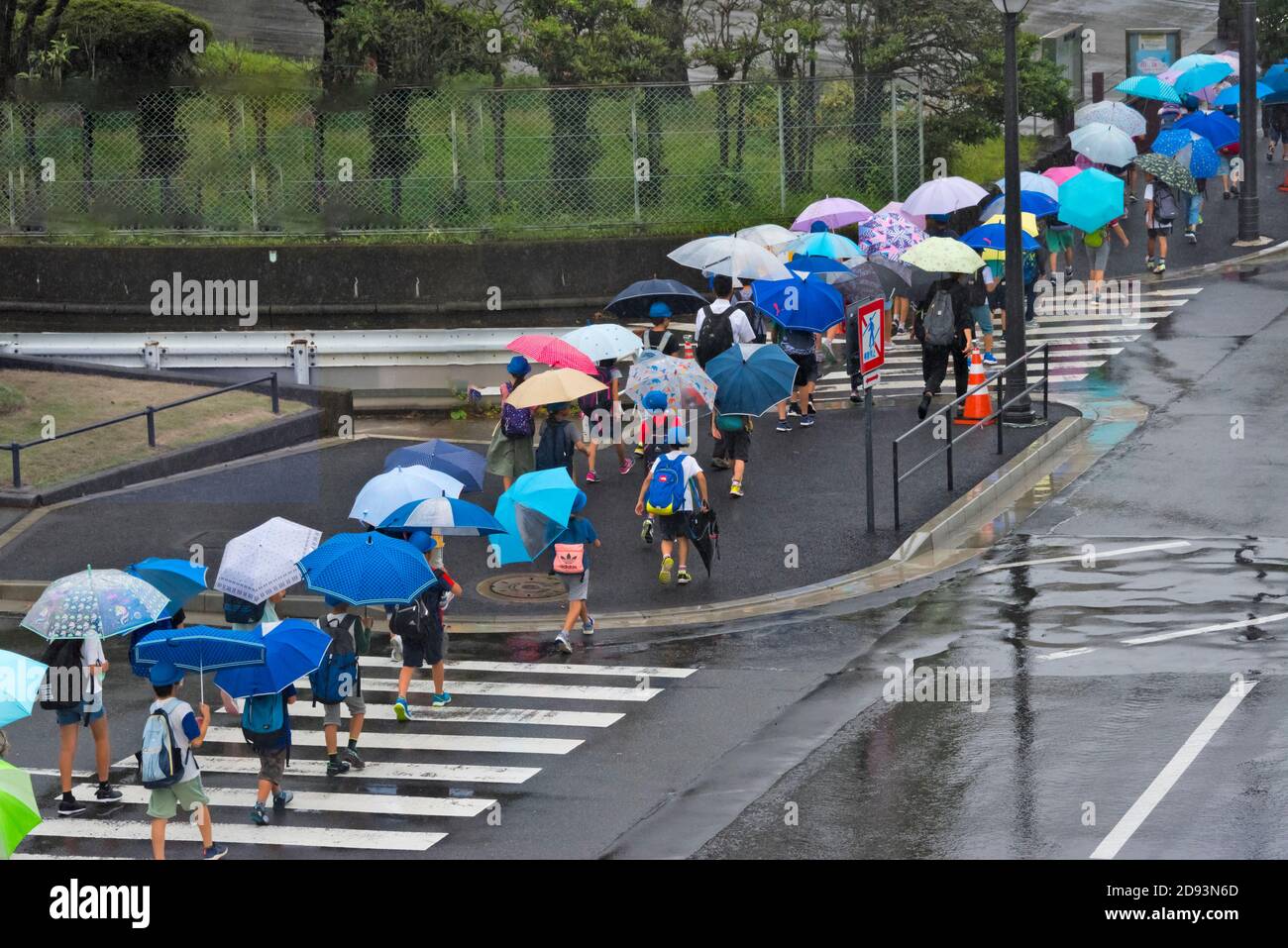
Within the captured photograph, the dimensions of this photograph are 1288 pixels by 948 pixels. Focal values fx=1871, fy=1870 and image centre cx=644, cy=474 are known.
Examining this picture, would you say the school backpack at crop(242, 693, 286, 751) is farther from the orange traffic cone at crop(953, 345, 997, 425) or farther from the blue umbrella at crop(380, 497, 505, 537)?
the orange traffic cone at crop(953, 345, 997, 425)

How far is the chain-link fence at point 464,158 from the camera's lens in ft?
96.4

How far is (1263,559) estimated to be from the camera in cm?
1703

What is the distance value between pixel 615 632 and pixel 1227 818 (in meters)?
6.25

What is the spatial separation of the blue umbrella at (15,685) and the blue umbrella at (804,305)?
40.6 ft

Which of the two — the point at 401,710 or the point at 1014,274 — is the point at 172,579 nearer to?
the point at 401,710

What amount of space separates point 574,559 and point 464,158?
15.5 m

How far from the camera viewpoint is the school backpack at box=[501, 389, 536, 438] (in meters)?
18.7

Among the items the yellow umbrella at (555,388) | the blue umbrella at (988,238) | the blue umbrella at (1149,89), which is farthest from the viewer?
the blue umbrella at (1149,89)

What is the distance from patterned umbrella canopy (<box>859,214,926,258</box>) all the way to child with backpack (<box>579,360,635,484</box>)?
501 centimetres

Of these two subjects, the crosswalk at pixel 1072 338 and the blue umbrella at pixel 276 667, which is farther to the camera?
the crosswalk at pixel 1072 338

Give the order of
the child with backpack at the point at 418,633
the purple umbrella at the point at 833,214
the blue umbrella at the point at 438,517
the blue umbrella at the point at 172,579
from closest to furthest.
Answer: the blue umbrella at the point at 172,579
the child with backpack at the point at 418,633
the blue umbrella at the point at 438,517
the purple umbrella at the point at 833,214

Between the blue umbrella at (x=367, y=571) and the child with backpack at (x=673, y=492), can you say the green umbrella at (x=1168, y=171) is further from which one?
the blue umbrella at (x=367, y=571)

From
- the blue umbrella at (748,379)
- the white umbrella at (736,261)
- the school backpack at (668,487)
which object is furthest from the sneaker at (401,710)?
the white umbrella at (736,261)
